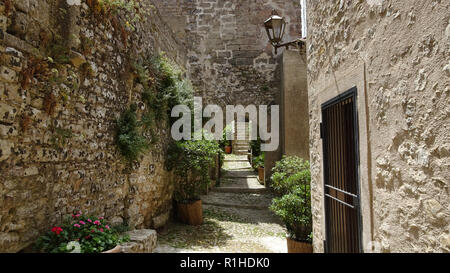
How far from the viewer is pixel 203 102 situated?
8.80 m

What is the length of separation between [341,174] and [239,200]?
18.2 ft

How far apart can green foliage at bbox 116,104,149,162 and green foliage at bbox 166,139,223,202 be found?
5.25 ft

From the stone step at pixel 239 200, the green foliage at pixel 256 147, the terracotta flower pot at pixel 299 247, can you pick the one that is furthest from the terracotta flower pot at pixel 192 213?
the green foliage at pixel 256 147

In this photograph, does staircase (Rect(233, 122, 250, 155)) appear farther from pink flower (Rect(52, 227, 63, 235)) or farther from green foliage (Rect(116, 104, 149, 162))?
pink flower (Rect(52, 227, 63, 235))


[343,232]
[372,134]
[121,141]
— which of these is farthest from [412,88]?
[121,141]

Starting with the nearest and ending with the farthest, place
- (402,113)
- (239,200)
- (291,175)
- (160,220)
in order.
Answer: (402,113), (291,175), (160,220), (239,200)

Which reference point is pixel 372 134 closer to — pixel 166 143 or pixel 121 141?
pixel 121 141

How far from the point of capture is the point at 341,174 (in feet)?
8.91

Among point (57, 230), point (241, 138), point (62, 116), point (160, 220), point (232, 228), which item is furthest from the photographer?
point (241, 138)

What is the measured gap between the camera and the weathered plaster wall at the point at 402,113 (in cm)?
146

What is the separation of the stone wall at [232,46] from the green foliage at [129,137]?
4.81 meters

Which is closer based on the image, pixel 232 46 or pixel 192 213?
pixel 192 213

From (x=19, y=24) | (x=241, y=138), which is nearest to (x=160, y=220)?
(x=19, y=24)

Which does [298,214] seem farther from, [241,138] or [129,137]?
[241,138]
